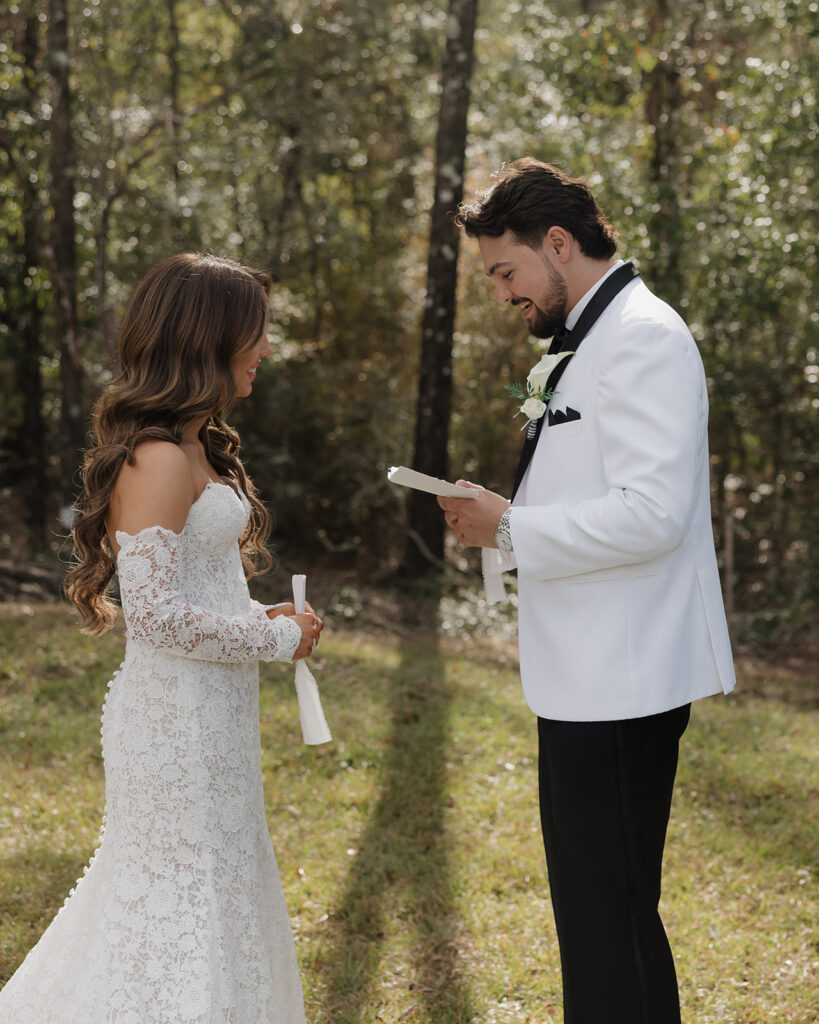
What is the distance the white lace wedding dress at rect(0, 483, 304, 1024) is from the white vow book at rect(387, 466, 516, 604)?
1.60 feet

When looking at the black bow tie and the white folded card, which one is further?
the black bow tie

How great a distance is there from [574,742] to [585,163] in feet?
29.1

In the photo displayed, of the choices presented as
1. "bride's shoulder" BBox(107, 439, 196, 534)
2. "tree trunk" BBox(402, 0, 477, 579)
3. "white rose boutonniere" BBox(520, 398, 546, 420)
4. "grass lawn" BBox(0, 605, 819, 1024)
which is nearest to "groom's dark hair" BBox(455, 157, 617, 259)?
"white rose boutonniere" BBox(520, 398, 546, 420)

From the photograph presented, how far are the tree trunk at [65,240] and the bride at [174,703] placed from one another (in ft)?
20.0

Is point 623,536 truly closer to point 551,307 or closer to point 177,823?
point 551,307

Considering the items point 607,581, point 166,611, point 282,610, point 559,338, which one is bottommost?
point 282,610

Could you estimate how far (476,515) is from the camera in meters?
2.59

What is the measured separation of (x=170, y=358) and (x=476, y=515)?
2.85 feet

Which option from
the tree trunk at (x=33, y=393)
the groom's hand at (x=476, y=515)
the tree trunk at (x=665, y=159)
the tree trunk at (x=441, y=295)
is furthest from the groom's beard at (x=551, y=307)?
the tree trunk at (x=33, y=393)

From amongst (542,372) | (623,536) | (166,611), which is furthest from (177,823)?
(542,372)

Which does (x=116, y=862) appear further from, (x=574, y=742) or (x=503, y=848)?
(x=503, y=848)

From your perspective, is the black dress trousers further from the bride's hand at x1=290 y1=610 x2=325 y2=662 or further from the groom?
the bride's hand at x1=290 y1=610 x2=325 y2=662

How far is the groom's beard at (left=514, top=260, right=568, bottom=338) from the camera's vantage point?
2617mm

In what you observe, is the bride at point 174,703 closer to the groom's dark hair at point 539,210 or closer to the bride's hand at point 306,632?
the bride's hand at point 306,632
